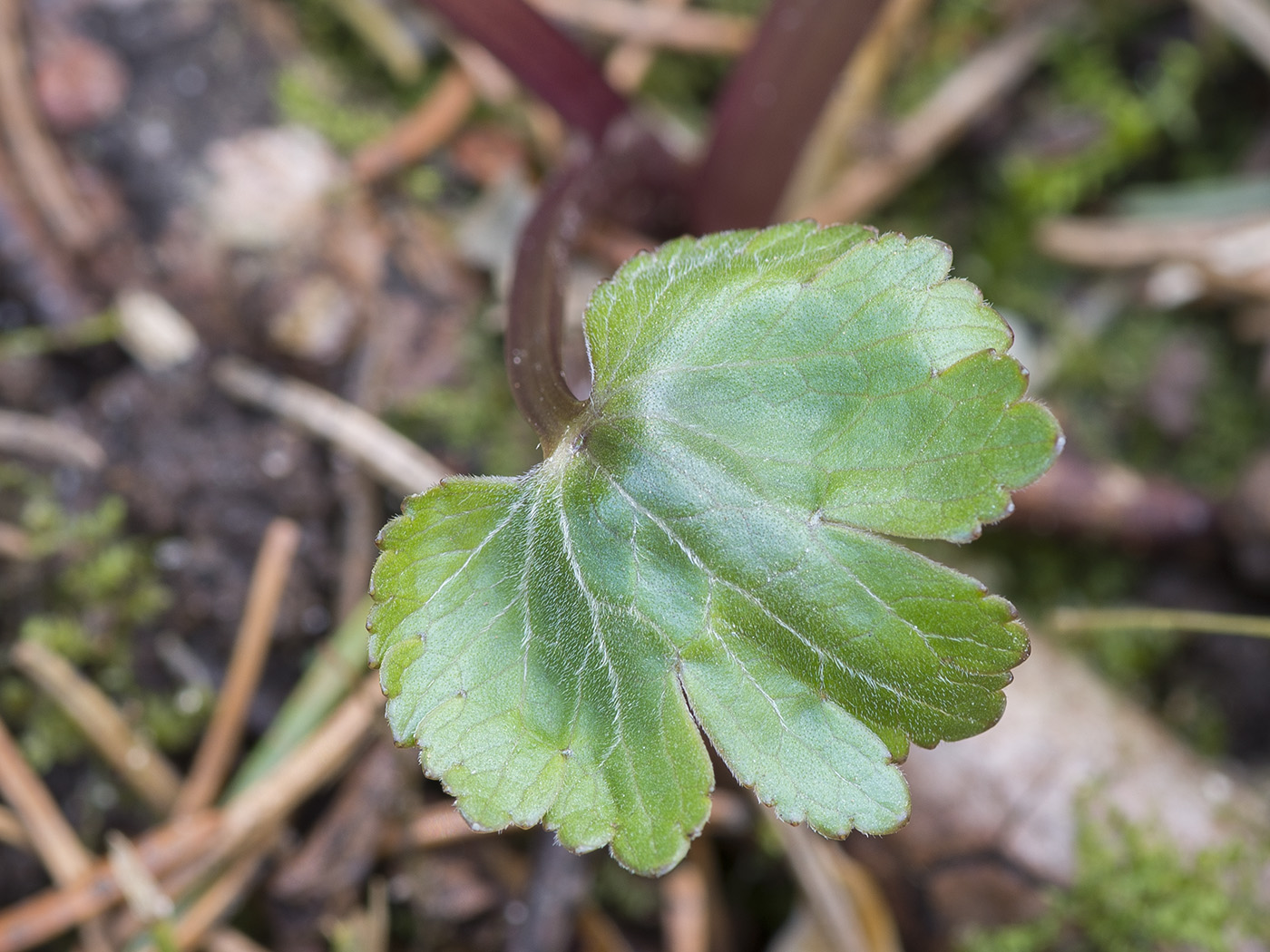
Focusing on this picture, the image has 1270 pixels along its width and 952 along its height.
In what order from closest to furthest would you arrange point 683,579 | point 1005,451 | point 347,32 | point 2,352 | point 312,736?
point 1005,451
point 683,579
point 312,736
point 2,352
point 347,32

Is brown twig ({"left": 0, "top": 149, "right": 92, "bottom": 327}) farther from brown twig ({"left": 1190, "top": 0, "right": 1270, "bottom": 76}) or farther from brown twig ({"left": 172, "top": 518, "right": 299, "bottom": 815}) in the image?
brown twig ({"left": 1190, "top": 0, "right": 1270, "bottom": 76})

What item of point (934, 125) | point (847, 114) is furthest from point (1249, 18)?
point (847, 114)

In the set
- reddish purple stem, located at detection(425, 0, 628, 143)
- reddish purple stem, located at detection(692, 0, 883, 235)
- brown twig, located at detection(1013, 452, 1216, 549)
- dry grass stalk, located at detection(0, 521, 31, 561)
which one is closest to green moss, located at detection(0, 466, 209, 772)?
dry grass stalk, located at detection(0, 521, 31, 561)

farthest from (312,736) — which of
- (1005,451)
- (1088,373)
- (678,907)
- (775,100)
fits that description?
(1088,373)

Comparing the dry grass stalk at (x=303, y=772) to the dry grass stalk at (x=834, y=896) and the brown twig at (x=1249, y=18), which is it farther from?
Result: the brown twig at (x=1249, y=18)

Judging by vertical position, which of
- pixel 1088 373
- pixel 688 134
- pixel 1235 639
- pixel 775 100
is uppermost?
pixel 775 100

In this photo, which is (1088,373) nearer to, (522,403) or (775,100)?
(775,100)
